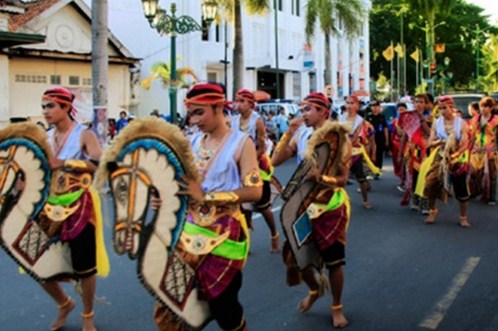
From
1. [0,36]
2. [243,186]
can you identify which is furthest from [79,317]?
[0,36]

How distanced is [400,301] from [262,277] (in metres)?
1.41

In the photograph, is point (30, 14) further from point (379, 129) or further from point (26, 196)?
point (26, 196)

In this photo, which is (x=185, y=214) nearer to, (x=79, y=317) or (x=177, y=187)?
(x=177, y=187)

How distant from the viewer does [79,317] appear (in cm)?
536

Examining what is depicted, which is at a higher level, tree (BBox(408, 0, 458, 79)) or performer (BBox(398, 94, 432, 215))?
tree (BBox(408, 0, 458, 79))


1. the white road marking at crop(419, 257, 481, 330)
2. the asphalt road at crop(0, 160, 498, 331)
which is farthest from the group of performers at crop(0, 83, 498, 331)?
the white road marking at crop(419, 257, 481, 330)

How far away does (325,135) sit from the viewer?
4809 millimetres

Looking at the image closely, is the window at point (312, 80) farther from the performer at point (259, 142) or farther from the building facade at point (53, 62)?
the performer at point (259, 142)

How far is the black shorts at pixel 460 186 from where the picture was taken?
908cm

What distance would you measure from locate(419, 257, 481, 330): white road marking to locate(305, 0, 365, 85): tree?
90.0ft

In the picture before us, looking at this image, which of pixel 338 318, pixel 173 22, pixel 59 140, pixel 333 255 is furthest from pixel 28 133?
pixel 173 22

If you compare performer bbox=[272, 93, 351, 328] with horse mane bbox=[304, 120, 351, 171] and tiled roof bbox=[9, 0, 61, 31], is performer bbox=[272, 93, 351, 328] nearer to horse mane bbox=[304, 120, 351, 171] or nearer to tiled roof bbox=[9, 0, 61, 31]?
horse mane bbox=[304, 120, 351, 171]

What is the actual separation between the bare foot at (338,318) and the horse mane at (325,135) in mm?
1114

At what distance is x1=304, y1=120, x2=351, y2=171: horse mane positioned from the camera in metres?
4.74
